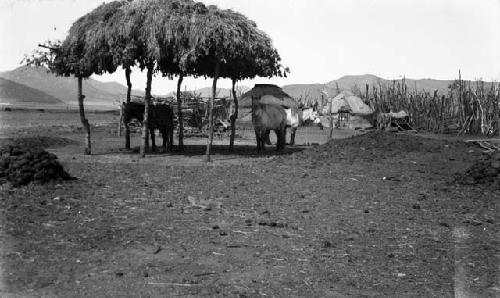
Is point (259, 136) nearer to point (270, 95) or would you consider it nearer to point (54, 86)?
point (270, 95)

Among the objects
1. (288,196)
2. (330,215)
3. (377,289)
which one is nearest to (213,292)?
(377,289)

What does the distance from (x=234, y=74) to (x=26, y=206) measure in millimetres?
10403

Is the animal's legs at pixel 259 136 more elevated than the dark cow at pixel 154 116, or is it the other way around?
the dark cow at pixel 154 116

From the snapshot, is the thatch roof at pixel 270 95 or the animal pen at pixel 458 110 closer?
the thatch roof at pixel 270 95

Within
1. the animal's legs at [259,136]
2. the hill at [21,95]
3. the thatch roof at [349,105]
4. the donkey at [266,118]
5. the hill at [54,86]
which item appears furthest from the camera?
the hill at [54,86]

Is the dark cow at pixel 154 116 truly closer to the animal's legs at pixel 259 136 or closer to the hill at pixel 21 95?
the animal's legs at pixel 259 136

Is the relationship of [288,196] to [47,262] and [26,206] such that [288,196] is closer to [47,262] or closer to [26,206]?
[26,206]

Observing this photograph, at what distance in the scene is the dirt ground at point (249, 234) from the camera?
5312mm

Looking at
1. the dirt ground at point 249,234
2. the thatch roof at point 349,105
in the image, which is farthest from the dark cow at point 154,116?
the thatch roof at point 349,105

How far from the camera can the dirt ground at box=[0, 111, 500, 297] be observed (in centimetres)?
531

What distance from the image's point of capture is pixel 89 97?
142375mm

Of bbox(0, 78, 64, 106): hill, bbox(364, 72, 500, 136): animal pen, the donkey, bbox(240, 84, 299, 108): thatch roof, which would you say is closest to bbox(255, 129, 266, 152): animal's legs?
the donkey

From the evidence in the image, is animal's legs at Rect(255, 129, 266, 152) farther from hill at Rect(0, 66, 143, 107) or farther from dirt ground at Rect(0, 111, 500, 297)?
hill at Rect(0, 66, 143, 107)

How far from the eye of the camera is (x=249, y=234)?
23.3ft
